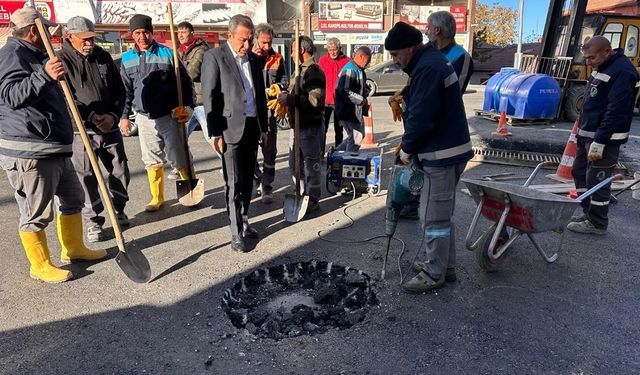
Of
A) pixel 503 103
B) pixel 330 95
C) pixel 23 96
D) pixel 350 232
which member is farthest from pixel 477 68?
pixel 23 96

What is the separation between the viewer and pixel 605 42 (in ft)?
14.1

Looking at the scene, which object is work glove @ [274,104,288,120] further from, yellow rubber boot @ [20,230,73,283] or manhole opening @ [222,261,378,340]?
yellow rubber boot @ [20,230,73,283]

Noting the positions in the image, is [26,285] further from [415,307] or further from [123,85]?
[415,307]

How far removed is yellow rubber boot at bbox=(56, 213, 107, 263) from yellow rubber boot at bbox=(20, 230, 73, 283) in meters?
0.22

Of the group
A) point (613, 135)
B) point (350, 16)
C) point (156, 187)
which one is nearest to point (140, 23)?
point (156, 187)

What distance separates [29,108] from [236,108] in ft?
5.14

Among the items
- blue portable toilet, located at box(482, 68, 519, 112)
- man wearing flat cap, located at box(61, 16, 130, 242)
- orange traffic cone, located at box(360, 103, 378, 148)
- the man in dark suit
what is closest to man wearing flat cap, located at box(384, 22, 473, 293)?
the man in dark suit

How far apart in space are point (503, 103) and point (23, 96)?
10.6 meters

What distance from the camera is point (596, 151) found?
4.26m

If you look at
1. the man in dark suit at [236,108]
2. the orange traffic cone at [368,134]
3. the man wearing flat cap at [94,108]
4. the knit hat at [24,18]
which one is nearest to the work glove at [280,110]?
the man in dark suit at [236,108]

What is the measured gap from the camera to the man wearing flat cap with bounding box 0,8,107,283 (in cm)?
303

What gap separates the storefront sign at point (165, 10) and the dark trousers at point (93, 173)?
66.0 ft

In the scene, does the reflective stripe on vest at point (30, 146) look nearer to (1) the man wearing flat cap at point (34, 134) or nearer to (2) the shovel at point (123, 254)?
(1) the man wearing flat cap at point (34, 134)

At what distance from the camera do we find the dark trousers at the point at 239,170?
4039 mm
